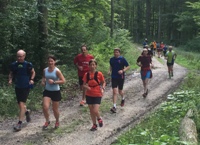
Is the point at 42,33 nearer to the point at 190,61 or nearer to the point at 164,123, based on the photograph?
the point at 164,123

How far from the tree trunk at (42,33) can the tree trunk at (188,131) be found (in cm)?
730

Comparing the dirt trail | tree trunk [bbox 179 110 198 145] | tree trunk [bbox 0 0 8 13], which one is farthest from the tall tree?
tree trunk [bbox 179 110 198 145]

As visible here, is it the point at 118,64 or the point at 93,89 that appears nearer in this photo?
the point at 93,89

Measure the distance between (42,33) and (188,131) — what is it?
27.7ft

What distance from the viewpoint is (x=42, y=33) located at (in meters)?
13.0

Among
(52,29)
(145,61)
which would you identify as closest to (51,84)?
(145,61)

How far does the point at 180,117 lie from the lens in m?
8.38

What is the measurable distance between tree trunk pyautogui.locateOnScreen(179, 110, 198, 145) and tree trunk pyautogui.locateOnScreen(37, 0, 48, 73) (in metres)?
7.30

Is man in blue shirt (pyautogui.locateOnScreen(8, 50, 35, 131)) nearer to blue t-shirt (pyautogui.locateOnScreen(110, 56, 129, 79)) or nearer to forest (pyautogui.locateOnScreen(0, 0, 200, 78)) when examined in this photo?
blue t-shirt (pyautogui.locateOnScreen(110, 56, 129, 79))

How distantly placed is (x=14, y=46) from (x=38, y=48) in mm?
1155

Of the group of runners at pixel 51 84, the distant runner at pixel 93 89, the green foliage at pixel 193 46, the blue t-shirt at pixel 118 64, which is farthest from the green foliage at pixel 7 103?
the green foliage at pixel 193 46

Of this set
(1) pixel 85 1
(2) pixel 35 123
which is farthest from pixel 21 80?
(1) pixel 85 1

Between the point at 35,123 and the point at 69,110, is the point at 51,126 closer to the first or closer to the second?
the point at 35,123

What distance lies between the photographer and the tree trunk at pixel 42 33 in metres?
12.8
